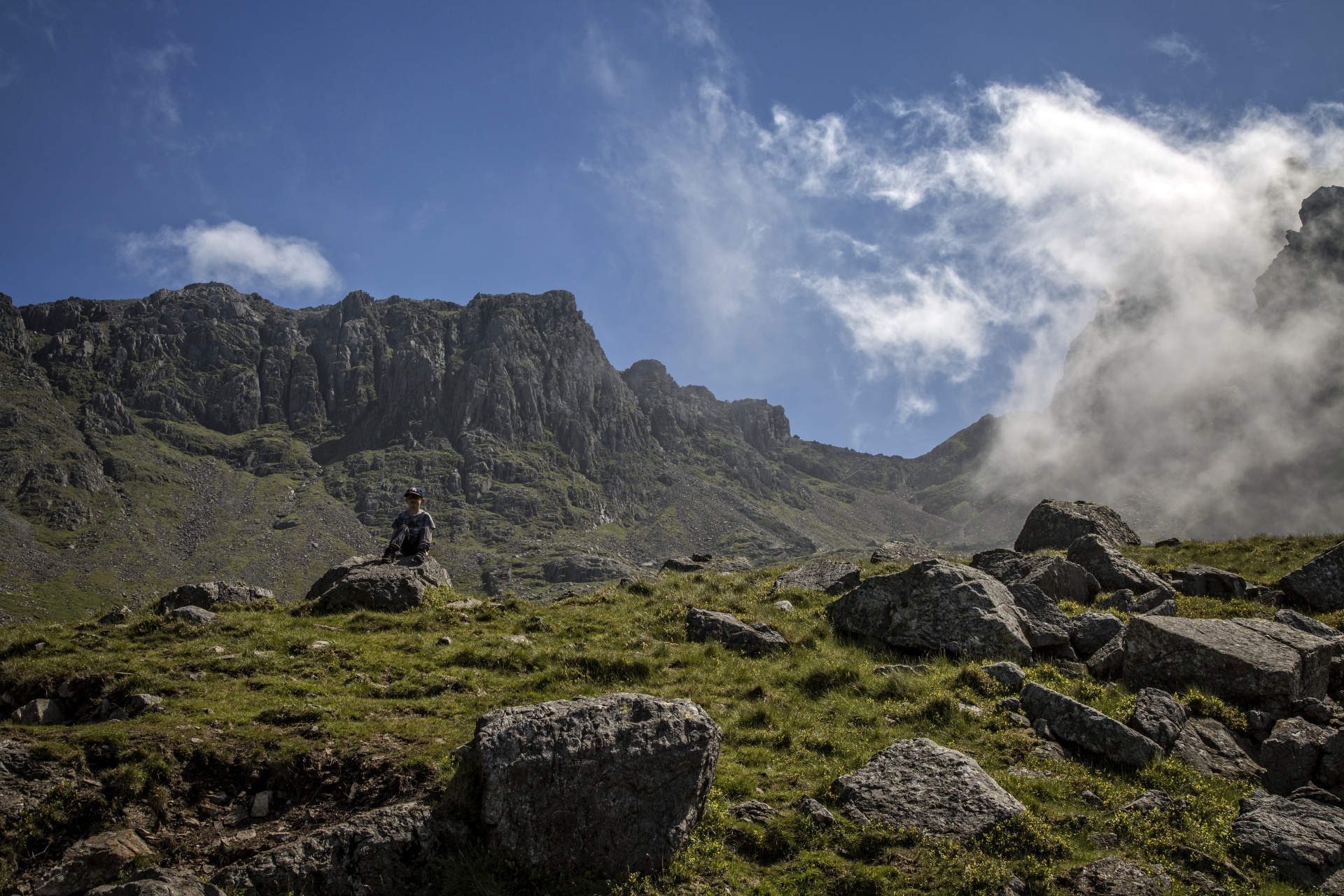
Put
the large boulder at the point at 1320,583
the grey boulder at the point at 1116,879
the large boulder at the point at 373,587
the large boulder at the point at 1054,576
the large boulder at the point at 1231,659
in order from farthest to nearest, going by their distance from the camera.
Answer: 1. the large boulder at the point at 1054,576
2. the large boulder at the point at 373,587
3. the large boulder at the point at 1320,583
4. the large boulder at the point at 1231,659
5. the grey boulder at the point at 1116,879

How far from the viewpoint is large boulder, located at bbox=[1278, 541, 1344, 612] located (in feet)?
67.9

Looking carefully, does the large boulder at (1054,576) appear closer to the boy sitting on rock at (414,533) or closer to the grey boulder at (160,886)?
the boy sitting on rock at (414,533)

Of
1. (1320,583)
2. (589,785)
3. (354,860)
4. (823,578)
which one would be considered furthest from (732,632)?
(1320,583)

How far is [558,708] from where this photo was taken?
34.0ft

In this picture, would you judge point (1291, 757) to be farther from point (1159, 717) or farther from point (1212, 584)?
point (1212, 584)

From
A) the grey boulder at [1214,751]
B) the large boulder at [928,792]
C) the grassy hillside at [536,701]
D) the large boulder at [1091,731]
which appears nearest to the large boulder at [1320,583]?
the grassy hillside at [536,701]

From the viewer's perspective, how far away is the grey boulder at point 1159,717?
1305 cm

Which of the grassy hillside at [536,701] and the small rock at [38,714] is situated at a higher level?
the grassy hillside at [536,701]

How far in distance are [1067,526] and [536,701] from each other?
92.8 feet

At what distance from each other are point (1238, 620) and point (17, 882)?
2500cm

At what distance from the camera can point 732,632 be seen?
19750 mm

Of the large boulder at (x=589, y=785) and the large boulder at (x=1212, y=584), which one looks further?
the large boulder at (x=1212, y=584)

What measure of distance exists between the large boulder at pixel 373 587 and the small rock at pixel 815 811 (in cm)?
1521

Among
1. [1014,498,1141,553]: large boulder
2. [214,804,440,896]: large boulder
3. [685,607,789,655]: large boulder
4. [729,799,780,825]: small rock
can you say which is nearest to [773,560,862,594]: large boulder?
[685,607,789,655]: large boulder
